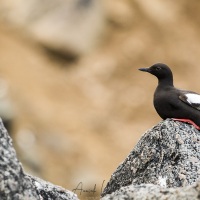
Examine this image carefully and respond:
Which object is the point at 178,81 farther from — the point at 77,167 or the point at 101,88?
the point at 77,167

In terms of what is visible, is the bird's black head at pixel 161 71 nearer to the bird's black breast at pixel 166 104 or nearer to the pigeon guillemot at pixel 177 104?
the pigeon guillemot at pixel 177 104

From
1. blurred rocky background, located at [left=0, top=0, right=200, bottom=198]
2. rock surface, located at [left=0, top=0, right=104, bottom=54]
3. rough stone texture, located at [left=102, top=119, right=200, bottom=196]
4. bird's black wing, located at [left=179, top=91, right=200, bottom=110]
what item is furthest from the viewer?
rock surface, located at [left=0, top=0, right=104, bottom=54]

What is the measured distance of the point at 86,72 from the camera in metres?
33.6

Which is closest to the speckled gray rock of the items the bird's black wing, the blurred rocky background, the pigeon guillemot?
the pigeon guillemot

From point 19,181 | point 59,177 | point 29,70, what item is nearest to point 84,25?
point 29,70

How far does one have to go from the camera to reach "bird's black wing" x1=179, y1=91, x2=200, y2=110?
35.3ft

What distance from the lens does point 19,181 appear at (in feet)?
19.6

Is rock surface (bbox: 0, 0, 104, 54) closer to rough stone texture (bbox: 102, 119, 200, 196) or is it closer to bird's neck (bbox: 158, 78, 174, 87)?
bird's neck (bbox: 158, 78, 174, 87)

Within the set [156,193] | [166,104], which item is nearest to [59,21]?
[166,104]

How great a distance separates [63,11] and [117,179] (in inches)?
1031

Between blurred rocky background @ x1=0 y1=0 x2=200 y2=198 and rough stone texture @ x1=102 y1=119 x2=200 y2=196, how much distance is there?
18.5 metres

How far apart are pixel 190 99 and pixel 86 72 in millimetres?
22928

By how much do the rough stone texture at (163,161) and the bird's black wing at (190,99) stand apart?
170 cm

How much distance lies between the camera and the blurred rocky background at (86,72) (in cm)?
2947
